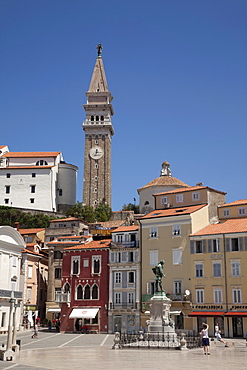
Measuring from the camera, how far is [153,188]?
92062 millimetres

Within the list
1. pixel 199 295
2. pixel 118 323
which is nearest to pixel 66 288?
pixel 118 323

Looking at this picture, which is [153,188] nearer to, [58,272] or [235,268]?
[58,272]

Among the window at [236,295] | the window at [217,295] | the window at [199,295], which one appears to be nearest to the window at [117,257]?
the window at [199,295]

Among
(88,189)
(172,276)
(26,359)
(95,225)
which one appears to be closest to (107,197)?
(88,189)

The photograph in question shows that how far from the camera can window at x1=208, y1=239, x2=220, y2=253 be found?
5022 centimetres

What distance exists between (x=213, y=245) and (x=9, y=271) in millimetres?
22688

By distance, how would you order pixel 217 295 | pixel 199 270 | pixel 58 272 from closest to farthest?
pixel 217 295
pixel 199 270
pixel 58 272

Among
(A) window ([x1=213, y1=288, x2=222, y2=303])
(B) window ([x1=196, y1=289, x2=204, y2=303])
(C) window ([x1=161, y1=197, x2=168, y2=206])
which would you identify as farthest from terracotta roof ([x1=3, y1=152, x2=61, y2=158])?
(A) window ([x1=213, y1=288, x2=222, y2=303])

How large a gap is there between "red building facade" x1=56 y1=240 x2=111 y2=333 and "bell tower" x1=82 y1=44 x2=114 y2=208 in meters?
57.1

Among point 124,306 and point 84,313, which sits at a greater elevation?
point 124,306

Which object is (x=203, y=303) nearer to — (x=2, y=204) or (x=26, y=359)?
(x=26, y=359)

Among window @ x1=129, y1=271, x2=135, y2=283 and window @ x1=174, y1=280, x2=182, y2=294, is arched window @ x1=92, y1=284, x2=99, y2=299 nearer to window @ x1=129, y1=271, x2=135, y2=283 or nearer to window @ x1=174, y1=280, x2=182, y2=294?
window @ x1=129, y1=271, x2=135, y2=283

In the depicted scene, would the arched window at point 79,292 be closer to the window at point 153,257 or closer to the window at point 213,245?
the window at point 153,257

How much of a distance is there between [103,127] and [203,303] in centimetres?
7800
